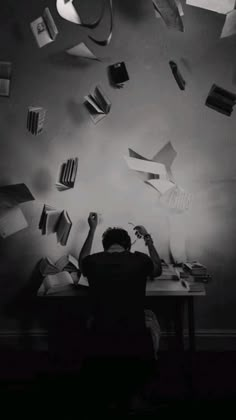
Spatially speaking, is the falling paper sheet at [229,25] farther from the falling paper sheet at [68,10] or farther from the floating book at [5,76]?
the floating book at [5,76]

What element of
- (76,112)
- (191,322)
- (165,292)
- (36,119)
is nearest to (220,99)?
(76,112)

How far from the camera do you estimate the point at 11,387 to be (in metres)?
2.20

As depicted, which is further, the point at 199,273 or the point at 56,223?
the point at 56,223

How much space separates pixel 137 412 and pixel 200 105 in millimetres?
1759

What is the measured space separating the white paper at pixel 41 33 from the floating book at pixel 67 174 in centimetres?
75

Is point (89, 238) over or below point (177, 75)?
below

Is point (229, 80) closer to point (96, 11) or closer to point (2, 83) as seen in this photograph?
point (96, 11)

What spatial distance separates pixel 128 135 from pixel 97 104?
267mm

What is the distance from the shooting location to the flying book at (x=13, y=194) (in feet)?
9.06

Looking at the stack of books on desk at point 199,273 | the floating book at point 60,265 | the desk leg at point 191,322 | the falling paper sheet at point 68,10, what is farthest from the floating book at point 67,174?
the desk leg at point 191,322

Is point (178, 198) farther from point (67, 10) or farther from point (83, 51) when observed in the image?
point (67, 10)

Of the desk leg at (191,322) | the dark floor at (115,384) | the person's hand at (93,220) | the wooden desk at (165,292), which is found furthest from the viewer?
the person's hand at (93,220)

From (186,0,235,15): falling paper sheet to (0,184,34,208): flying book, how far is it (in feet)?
4.96

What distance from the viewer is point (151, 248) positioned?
7.95 feet
